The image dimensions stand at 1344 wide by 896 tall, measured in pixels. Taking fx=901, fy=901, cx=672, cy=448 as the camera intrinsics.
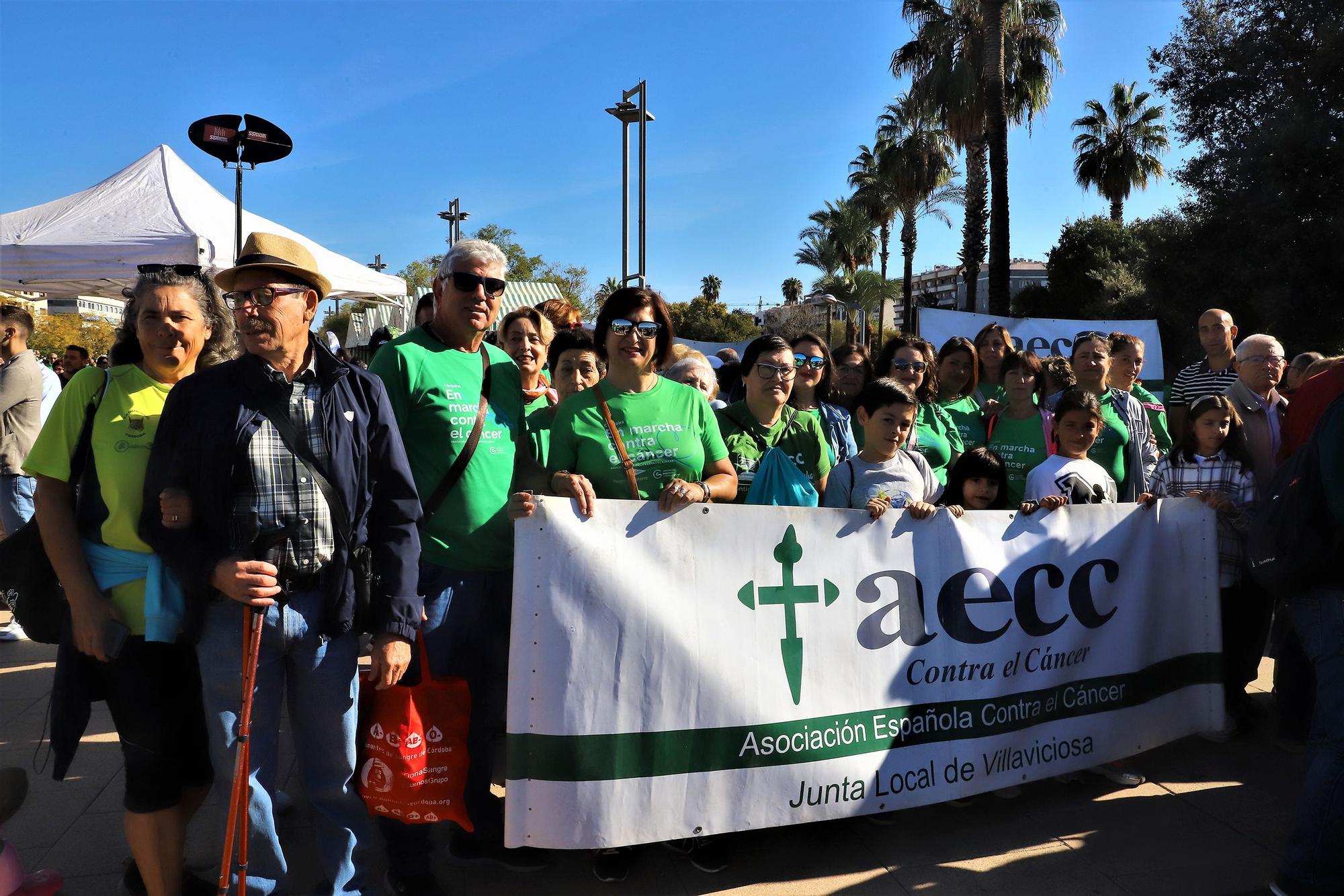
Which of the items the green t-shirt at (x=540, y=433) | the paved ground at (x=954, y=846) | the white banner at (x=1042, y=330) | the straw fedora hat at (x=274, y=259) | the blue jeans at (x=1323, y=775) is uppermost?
the white banner at (x=1042, y=330)

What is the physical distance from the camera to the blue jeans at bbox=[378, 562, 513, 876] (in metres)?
2.84

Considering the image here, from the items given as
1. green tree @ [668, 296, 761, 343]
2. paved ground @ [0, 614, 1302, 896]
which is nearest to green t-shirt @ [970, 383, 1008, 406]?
paved ground @ [0, 614, 1302, 896]

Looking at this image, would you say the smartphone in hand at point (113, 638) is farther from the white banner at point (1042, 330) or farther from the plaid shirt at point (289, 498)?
the white banner at point (1042, 330)

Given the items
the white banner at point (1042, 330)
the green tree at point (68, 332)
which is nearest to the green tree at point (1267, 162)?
the white banner at point (1042, 330)

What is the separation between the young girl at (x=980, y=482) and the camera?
12.7 feet

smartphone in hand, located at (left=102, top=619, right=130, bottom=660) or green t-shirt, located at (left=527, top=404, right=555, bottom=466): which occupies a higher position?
green t-shirt, located at (left=527, top=404, right=555, bottom=466)

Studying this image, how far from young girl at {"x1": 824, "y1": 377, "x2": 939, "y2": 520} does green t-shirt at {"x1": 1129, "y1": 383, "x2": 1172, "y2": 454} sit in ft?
7.84

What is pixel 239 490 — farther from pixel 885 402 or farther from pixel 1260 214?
pixel 1260 214

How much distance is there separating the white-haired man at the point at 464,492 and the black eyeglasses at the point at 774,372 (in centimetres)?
108

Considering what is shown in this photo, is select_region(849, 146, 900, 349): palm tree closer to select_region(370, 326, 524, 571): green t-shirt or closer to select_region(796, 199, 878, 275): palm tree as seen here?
select_region(796, 199, 878, 275): palm tree

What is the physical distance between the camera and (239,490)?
233 centimetres

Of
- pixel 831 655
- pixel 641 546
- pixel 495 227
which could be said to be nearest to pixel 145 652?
pixel 641 546

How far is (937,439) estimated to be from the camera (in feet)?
13.9

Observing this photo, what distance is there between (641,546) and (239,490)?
1.20m
